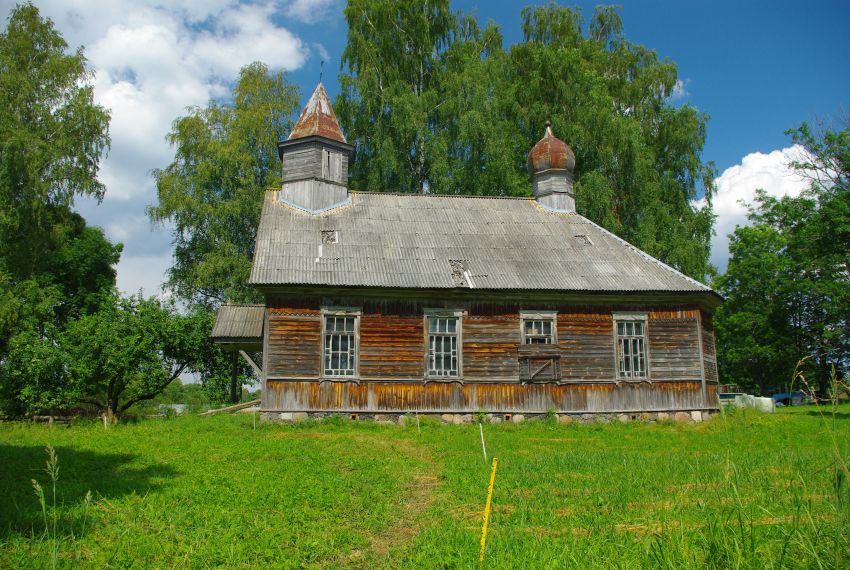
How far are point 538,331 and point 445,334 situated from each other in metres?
2.52

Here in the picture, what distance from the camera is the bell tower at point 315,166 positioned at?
19.8 m

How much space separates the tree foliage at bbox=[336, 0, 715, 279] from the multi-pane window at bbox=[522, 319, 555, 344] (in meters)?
9.55

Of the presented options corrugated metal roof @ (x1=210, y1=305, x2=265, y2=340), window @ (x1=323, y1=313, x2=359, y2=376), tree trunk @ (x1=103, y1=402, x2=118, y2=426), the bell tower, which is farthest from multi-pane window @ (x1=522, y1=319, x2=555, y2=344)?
tree trunk @ (x1=103, y1=402, x2=118, y2=426)

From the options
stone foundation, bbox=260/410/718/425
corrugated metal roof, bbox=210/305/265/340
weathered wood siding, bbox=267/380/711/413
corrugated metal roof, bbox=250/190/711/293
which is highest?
corrugated metal roof, bbox=250/190/711/293

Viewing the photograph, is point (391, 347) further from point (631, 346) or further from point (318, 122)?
point (318, 122)

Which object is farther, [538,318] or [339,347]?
[538,318]

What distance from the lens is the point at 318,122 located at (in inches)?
803

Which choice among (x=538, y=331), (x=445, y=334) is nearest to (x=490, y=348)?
(x=445, y=334)

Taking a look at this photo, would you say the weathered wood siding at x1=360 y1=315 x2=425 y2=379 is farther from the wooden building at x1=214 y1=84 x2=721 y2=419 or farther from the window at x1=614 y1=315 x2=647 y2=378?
the window at x1=614 y1=315 x2=647 y2=378

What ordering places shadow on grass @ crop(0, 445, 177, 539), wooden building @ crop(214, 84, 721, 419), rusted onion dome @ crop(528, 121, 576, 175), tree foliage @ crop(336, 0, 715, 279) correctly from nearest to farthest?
1. shadow on grass @ crop(0, 445, 177, 539)
2. wooden building @ crop(214, 84, 721, 419)
3. rusted onion dome @ crop(528, 121, 576, 175)
4. tree foliage @ crop(336, 0, 715, 279)

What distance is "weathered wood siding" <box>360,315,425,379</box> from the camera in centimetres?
1662

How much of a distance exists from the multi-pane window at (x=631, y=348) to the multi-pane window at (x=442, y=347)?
450cm

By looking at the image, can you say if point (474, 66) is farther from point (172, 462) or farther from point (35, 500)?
point (35, 500)

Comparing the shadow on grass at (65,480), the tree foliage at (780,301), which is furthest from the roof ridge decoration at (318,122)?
the tree foliage at (780,301)
